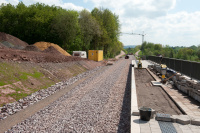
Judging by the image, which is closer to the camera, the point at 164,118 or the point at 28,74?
the point at 164,118

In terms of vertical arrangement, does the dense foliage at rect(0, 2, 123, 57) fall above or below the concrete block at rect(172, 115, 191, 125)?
above

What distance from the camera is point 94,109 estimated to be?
963cm

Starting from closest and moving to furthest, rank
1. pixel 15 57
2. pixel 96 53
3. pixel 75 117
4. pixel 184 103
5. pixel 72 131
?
pixel 72 131 < pixel 75 117 < pixel 184 103 < pixel 15 57 < pixel 96 53

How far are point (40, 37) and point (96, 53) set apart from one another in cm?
1917

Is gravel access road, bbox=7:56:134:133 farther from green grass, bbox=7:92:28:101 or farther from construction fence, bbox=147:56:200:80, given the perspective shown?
construction fence, bbox=147:56:200:80

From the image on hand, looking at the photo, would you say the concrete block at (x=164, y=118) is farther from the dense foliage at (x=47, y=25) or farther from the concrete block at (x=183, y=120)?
the dense foliage at (x=47, y=25)

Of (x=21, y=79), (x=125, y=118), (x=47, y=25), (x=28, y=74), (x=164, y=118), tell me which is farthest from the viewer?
(x=47, y=25)

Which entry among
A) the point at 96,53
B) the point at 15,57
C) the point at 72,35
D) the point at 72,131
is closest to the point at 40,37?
the point at 72,35

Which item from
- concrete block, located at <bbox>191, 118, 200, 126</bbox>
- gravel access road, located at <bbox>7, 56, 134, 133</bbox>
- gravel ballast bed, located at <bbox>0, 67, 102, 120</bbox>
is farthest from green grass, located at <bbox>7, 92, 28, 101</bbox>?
concrete block, located at <bbox>191, 118, 200, 126</bbox>

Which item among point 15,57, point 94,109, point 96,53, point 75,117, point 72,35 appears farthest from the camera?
point 72,35

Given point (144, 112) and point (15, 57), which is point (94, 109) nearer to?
point (144, 112)

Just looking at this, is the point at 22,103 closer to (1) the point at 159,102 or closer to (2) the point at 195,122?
(1) the point at 159,102

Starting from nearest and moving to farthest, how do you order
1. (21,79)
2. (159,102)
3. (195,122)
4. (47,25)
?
1. (195,122)
2. (159,102)
3. (21,79)
4. (47,25)

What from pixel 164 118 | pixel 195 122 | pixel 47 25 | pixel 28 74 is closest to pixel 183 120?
pixel 195 122
